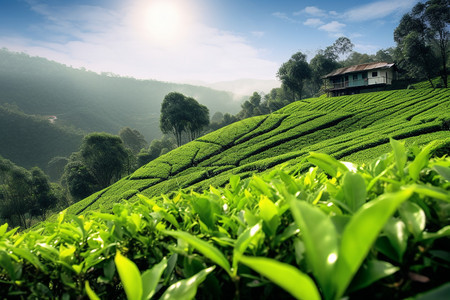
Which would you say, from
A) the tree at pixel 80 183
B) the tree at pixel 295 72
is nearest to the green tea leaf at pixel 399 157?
the tree at pixel 80 183

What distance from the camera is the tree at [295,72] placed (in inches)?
1500

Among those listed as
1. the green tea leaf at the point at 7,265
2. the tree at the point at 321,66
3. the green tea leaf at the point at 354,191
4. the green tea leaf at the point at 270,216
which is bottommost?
the green tea leaf at the point at 7,265

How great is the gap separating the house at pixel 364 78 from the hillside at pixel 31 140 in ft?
207

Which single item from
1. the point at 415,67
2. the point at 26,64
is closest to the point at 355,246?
the point at 415,67

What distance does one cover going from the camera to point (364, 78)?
30.3m

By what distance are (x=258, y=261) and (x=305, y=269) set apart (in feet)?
1.04

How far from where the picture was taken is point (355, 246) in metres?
0.46

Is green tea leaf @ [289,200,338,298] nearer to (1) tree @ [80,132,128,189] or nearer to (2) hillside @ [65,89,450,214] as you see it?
(2) hillside @ [65,89,450,214]

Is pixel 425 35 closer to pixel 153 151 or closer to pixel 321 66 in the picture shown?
pixel 321 66

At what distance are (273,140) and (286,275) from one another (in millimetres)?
16417

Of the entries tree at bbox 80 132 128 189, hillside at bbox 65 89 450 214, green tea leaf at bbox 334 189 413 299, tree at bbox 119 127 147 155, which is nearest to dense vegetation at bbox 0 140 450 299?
green tea leaf at bbox 334 189 413 299

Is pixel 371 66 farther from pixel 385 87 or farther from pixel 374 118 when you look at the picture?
pixel 374 118

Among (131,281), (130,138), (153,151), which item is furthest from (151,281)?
(130,138)

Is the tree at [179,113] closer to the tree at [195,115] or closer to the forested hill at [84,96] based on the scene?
the tree at [195,115]
